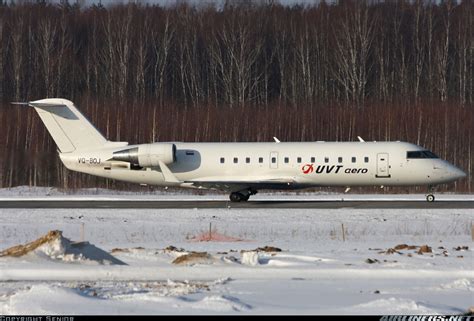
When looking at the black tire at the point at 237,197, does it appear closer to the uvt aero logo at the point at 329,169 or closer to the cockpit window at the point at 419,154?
the uvt aero logo at the point at 329,169

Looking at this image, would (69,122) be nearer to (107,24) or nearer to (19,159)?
(19,159)

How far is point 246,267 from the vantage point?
1717 cm

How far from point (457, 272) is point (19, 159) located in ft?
120

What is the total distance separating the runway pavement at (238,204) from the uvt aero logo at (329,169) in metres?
1.36

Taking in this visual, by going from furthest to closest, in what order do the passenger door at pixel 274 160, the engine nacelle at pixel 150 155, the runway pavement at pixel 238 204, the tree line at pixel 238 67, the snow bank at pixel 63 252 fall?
the tree line at pixel 238 67, the engine nacelle at pixel 150 155, the passenger door at pixel 274 160, the runway pavement at pixel 238 204, the snow bank at pixel 63 252

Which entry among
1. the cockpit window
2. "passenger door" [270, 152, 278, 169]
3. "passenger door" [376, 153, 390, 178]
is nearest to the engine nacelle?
"passenger door" [270, 152, 278, 169]

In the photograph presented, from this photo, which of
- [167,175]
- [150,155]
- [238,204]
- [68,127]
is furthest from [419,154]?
[68,127]

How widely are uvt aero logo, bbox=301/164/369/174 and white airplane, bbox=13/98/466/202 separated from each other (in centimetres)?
4

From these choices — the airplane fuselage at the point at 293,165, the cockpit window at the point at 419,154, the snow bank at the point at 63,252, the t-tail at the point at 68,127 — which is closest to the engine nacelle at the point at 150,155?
the airplane fuselage at the point at 293,165

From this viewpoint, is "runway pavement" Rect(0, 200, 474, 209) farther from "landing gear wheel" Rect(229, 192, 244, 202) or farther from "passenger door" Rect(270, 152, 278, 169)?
"passenger door" Rect(270, 152, 278, 169)

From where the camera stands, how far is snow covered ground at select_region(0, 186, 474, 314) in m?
12.9

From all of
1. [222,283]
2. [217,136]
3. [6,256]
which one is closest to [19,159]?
[217,136]

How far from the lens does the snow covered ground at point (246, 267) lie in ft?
42.4

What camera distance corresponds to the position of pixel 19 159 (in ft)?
160
